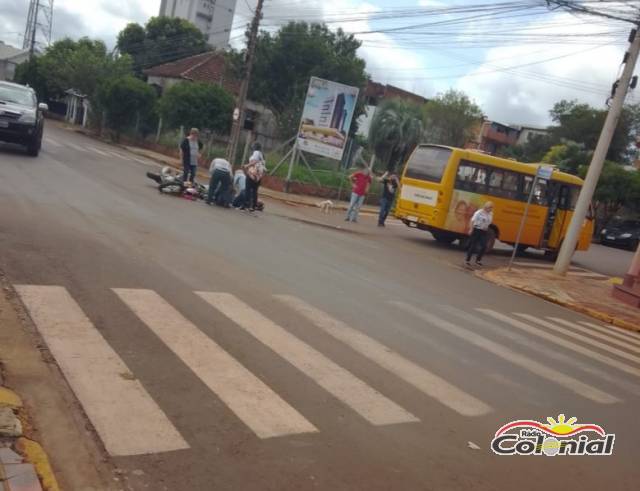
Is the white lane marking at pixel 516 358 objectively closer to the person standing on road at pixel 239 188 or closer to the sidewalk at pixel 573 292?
the sidewalk at pixel 573 292

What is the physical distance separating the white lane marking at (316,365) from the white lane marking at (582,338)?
4906mm

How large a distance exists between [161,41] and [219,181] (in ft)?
163

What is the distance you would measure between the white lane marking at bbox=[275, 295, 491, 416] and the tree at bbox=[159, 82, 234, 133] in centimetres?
2291

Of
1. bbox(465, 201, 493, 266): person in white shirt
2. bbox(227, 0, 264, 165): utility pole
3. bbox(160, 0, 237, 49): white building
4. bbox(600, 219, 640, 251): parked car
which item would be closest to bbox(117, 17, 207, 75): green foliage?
bbox(160, 0, 237, 49): white building

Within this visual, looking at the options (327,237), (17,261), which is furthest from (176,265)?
(327,237)

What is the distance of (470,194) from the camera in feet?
56.2

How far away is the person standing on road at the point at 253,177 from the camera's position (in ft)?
53.6

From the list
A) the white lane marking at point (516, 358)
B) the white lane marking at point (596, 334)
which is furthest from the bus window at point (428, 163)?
the white lane marking at point (516, 358)

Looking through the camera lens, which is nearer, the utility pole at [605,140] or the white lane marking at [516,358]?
the white lane marking at [516,358]

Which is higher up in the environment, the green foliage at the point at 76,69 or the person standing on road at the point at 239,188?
the green foliage at the point at 76,69

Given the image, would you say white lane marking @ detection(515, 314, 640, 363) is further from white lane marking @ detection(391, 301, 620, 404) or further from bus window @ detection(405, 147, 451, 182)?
bus window @ detection(405, 147, 451, 182)

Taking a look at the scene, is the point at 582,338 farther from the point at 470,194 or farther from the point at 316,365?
the point at 470,194

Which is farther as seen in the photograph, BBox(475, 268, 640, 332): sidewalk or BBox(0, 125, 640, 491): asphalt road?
BBox(475, 268, 640, 332): sidewalk

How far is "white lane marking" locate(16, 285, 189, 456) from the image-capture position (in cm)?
374
